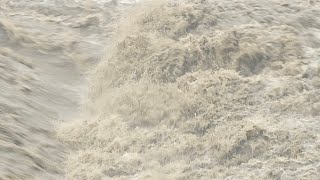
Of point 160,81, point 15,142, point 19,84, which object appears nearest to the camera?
point 15,142

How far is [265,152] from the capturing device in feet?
31.4

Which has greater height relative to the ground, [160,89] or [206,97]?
[206,97]

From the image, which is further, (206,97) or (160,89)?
(160,89)

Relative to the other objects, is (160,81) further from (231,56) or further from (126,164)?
(126,164)

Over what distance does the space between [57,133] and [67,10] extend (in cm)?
702

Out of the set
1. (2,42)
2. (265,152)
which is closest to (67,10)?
(2,42)

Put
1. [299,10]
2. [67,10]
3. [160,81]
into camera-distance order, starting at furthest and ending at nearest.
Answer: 1. [67,10]
2. [299,10]
3. [160,81]

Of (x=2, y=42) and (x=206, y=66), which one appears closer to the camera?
(x=206, y=66)

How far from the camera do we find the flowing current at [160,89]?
9539 mm

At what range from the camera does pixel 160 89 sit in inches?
482

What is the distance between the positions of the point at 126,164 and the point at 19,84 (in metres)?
3.53

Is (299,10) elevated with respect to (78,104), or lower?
elevated

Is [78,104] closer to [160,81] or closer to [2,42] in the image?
[160,81]

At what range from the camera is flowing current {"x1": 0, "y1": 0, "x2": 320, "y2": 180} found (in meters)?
9.54
